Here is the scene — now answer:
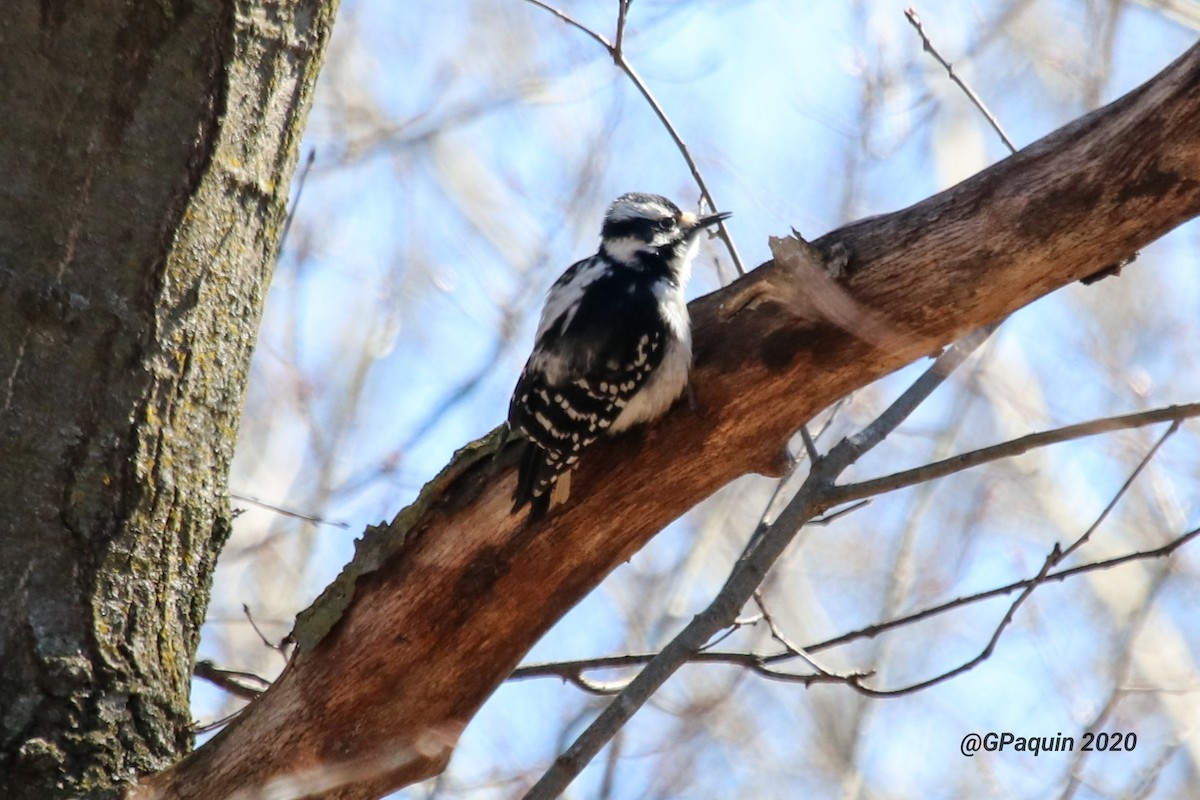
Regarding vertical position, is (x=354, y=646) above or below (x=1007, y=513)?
below

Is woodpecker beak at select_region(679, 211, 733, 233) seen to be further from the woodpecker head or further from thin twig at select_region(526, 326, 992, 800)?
thin twig at select_region(526, 326, 992, 800)

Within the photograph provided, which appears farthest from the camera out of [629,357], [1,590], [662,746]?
[662,746]

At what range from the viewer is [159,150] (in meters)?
2.91

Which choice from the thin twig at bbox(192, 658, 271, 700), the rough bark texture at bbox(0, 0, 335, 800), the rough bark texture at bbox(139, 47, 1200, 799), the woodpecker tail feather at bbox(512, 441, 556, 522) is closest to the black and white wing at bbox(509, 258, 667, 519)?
the woodpecker tail feather at bbox(512, 441, 556, 522)

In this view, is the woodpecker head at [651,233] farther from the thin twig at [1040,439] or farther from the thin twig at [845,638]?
the thin twig at [1040,439]

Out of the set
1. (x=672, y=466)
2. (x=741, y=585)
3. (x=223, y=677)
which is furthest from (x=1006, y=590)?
(x=223, y=677)

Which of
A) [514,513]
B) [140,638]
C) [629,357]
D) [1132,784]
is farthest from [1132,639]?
[140,638]

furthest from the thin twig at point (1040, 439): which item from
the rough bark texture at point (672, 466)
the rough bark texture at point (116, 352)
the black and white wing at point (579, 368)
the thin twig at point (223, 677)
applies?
the thin twig at point (223, 677)

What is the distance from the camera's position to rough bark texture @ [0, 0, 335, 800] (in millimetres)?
2703

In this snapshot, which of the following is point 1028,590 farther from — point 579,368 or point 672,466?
point 579,368

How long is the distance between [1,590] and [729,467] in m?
1.75

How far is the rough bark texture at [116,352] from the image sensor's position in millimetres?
2703

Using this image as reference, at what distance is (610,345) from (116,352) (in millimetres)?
1543

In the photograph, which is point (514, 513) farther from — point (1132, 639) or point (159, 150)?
point (1132, 639)
